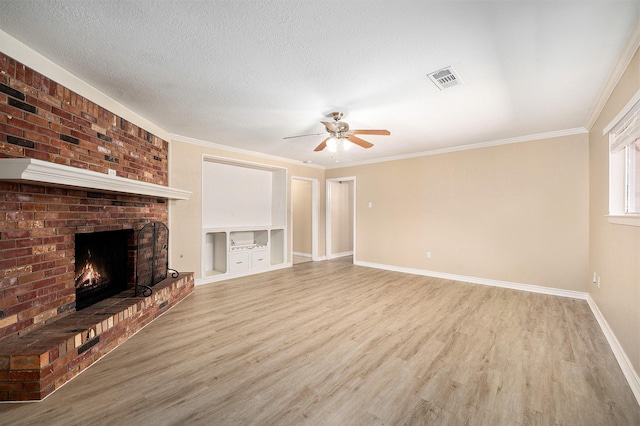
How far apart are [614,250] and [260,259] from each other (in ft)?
16.3

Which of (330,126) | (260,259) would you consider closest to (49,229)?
(330,126)

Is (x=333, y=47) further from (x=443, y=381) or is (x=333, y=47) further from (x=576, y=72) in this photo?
(x=443, y=381)

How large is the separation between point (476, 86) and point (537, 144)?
2.39 m

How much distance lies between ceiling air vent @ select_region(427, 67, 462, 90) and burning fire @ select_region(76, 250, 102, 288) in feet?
12.2

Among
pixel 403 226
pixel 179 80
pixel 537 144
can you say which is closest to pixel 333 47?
pixel 179 80

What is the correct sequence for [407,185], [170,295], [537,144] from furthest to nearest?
1. [407,185]
2. [537,144]
3. [170,295]

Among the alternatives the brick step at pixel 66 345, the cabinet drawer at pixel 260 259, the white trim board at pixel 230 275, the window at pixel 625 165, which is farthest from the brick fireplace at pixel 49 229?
the window at pixel 625 165

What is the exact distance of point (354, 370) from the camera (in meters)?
2.11

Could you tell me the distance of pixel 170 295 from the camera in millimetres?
3410

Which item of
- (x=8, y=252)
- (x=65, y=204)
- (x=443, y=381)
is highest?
(x=65, y=204)

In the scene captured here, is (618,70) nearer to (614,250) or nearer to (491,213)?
(614,250)

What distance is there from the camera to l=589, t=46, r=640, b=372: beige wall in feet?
6.56

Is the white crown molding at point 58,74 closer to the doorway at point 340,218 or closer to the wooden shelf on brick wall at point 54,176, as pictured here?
the wooden shelf on brick wall at point 54,176

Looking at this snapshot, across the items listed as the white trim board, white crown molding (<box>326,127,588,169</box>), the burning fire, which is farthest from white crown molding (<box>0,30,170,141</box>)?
white crown molding (<box>326,127,588,169</box>)
